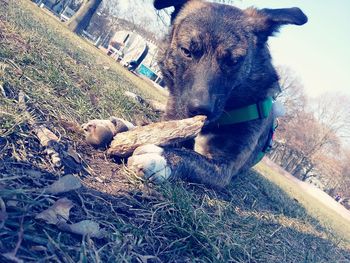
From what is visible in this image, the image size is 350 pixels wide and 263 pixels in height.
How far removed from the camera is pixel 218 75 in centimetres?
341

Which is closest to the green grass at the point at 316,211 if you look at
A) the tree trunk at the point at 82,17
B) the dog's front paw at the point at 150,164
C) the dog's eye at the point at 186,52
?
the dog's eye at the point at 186,52

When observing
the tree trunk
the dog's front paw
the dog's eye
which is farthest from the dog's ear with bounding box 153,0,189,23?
the tree trunk

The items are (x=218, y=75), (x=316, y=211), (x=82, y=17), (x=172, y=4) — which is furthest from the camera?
(x=82, y=17)

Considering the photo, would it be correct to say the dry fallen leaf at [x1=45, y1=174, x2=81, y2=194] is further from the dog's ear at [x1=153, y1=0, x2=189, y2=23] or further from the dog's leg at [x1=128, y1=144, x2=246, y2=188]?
the dog's ear at [x1=153, y1=0, x2=189, y2=23]

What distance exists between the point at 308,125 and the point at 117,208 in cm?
4386

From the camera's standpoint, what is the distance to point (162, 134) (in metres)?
2.69

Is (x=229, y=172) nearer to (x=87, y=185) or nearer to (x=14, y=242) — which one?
(x=87, y=185)

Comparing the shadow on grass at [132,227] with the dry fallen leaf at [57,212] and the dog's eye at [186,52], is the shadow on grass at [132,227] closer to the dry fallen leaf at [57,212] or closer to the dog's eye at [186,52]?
the dry fallen leaf at [57,212]

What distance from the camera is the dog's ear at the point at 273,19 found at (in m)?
3.77

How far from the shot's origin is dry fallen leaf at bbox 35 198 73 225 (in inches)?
51.1

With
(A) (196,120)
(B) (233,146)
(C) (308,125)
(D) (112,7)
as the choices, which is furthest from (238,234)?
(D) (112,7)

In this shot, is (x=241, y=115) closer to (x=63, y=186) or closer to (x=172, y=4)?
(x=172, y=4)

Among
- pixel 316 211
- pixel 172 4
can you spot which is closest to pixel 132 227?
pixel 172 4

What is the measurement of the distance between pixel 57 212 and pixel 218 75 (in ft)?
8.01
